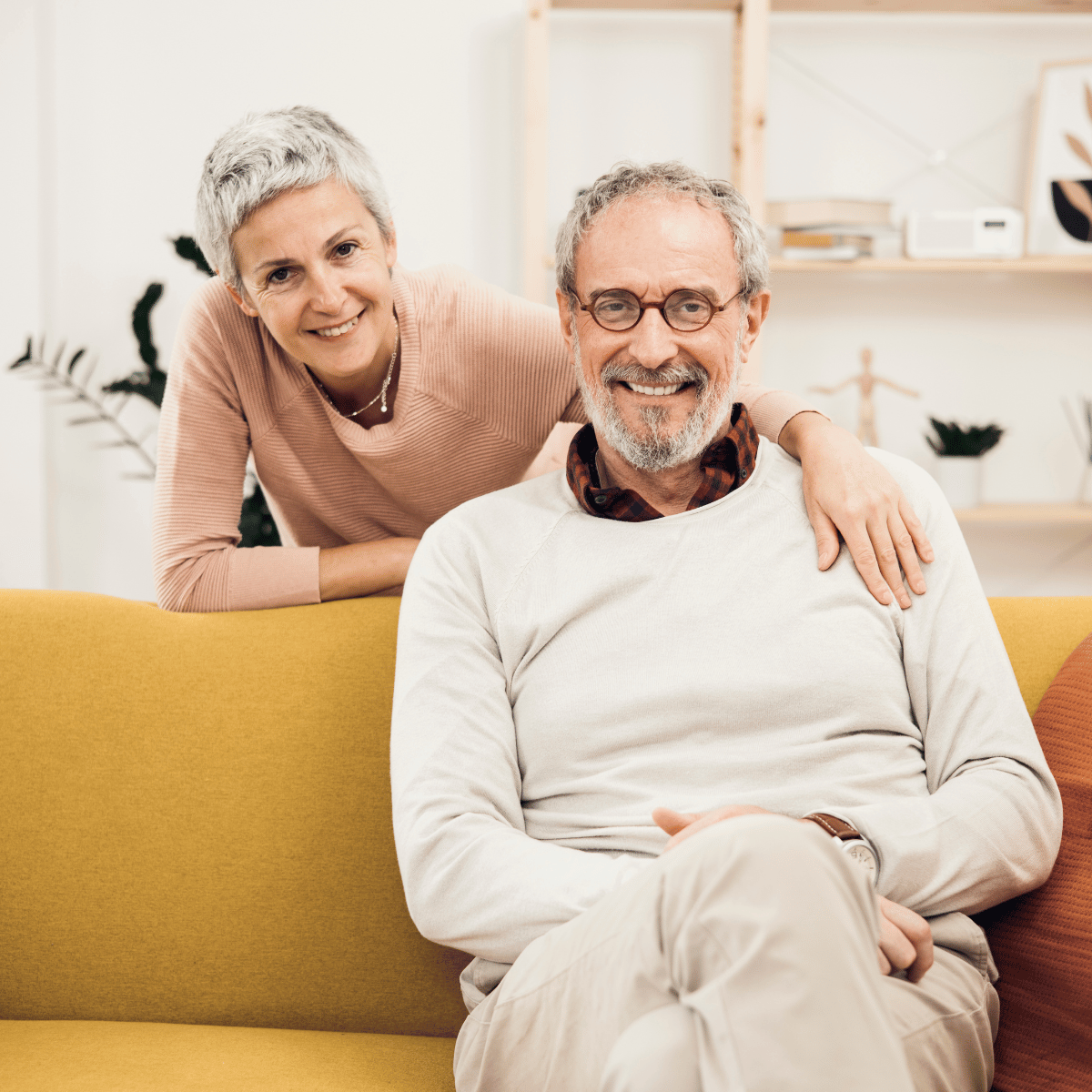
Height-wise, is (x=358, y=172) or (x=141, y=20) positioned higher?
(x=141, y=20)

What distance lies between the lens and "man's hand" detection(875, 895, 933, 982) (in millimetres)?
968

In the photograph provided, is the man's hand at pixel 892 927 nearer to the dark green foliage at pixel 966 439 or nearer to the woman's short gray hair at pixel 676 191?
the woman's short gray hair at pixel 676 191

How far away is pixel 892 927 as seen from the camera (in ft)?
3.20

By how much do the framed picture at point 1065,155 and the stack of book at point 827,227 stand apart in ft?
1.74

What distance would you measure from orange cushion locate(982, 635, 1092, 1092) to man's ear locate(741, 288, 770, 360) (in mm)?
625

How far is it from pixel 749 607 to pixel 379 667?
521mm

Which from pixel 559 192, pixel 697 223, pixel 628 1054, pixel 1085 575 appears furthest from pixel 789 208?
pixel 628 1054

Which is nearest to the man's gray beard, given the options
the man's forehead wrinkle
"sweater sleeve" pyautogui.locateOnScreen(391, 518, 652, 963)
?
the man's forehead wrinkle

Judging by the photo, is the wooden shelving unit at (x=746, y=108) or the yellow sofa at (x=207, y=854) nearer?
the yellow sofa at (x=207, y=854)

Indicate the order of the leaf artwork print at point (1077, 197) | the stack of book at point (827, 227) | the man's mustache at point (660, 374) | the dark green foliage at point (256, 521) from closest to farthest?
1. the man's mustache at point (660, 374)
2. the dark green foliage at point (256, 521)
3. the stack of book at point (827, 227)
4. the leaf artwork print at point (1077, 197)

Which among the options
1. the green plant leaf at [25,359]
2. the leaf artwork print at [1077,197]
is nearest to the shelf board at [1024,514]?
the leaf artwork print at [1077,197]

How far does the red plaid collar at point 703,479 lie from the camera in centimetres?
135

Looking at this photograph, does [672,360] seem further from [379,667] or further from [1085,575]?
[1085,575]

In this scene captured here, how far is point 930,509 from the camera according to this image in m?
1.32
